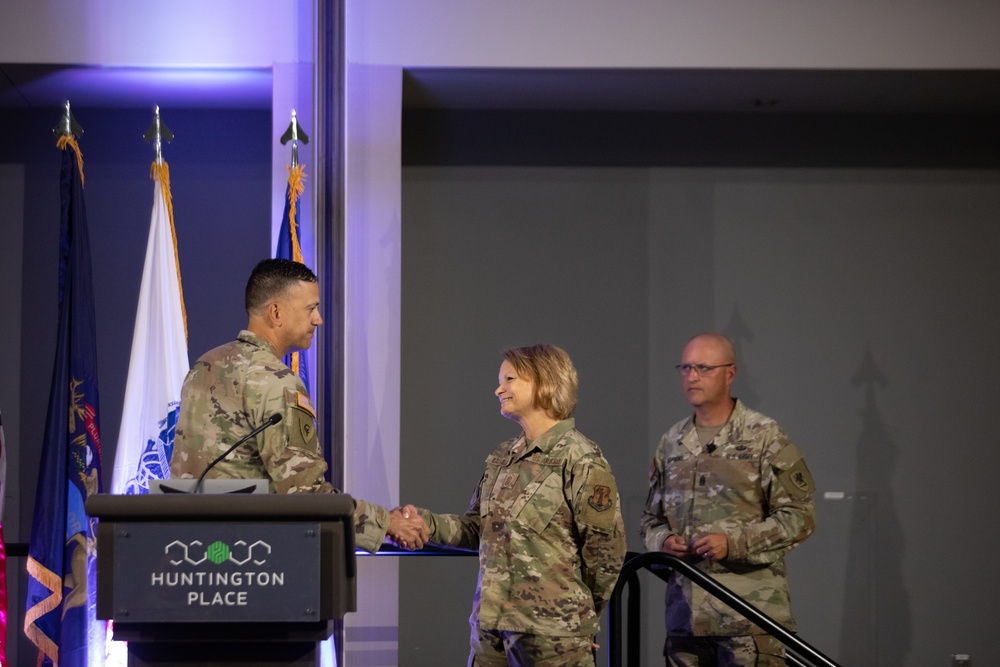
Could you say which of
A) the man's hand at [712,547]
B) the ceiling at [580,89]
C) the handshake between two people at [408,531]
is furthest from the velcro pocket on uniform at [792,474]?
the ceiling at [580,89]

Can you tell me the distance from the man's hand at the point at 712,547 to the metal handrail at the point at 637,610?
28 centimetres

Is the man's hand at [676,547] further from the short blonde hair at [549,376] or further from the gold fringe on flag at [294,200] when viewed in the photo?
the gold fringe on flag at [294,200]

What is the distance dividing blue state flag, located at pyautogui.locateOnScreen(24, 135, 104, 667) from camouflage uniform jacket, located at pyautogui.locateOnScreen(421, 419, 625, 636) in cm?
135

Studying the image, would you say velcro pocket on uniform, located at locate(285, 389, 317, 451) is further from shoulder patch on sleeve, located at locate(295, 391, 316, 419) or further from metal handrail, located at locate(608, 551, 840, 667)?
metal handrail, located at locate(608, 551, 840, 667)

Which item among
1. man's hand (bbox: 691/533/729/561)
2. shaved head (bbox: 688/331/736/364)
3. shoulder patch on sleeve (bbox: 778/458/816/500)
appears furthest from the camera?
shaved head (bbox: 688/331/736/364)

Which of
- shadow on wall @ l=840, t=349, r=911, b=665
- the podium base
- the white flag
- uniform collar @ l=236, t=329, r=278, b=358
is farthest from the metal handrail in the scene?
shadow on wall @ l=840, t=349, r=911, b=665

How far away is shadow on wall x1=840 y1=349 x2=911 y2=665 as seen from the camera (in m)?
5.12

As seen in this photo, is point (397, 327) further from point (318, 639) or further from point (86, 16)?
point (318, 639)

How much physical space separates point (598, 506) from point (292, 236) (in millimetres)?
1764

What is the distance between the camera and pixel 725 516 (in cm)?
340

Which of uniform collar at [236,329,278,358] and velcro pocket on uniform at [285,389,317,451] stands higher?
uniform collar at [236,329,278,358]

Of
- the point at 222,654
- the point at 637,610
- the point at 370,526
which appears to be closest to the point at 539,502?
the point at 370,526

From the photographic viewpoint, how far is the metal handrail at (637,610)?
2.81 metres

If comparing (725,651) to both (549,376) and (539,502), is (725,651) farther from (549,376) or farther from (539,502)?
(549,376)
